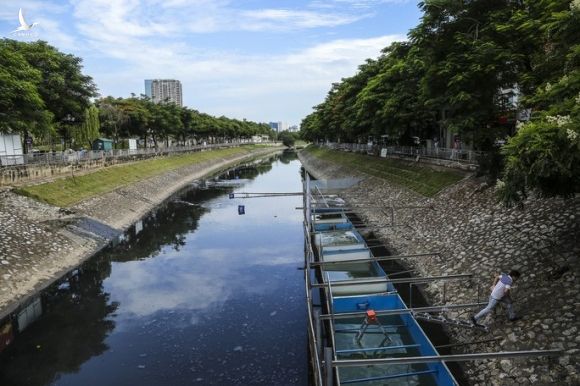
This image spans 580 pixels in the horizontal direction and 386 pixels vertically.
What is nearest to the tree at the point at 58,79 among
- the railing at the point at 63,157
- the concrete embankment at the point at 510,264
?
the railing at the point at 63,157

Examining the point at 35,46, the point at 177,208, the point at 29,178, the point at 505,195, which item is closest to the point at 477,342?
the point at 505,195

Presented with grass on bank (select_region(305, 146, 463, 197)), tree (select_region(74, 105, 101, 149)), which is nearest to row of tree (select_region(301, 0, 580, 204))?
grass on bank (select_region(305, 146, 463, 197))

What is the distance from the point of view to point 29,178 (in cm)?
3816

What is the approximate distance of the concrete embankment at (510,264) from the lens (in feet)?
41.9

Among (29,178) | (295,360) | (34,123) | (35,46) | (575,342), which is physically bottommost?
(295,360)

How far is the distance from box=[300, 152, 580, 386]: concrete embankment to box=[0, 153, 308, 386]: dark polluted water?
6785mm

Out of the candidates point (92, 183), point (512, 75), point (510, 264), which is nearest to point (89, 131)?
point (92, 183)

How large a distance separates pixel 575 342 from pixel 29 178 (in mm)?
41155

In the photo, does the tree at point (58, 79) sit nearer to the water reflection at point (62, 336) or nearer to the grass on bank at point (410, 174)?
the water reflection at point (62, 336)

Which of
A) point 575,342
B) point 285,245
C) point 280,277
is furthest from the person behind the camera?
point 285,245

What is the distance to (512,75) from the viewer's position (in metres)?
25.0

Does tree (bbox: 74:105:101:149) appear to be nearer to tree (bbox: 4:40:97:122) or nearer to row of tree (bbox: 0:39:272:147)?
row of tree (bbox: 0:39:272:147)

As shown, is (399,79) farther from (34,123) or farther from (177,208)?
(34,123)

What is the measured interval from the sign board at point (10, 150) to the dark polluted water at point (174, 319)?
38.9ft
